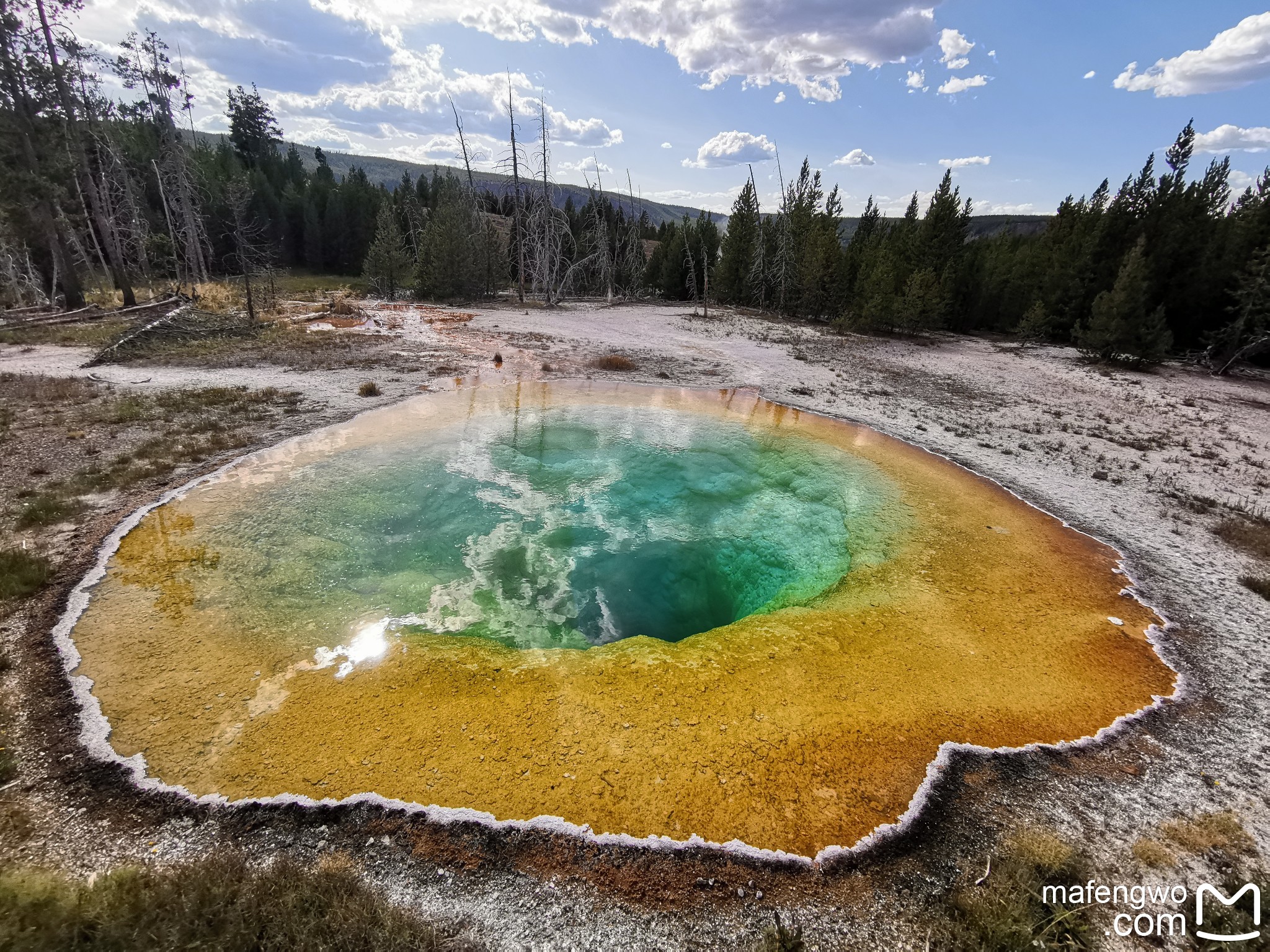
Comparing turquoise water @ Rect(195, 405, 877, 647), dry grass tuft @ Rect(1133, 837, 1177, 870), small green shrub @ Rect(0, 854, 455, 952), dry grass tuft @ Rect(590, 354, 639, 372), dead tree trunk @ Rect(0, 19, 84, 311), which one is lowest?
turquoise water @ Rect(195, 405, 877, 647)

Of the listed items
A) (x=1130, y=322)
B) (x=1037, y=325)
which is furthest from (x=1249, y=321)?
(x=1037, y=325)

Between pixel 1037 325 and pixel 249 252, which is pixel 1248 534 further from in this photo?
pixel 249 252

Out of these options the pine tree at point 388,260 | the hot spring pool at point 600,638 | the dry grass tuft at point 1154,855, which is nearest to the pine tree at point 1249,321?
the hot spring pool at point 600,638

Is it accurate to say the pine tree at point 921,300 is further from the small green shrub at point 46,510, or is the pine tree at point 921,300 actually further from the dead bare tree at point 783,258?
the small green shrub at point 46,510

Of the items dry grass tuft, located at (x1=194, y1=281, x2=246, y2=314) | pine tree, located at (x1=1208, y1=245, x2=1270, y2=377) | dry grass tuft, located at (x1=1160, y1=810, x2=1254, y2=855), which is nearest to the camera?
dry grass tuft, located at (x1=1160, y1=810, x2=1254, y2=855)

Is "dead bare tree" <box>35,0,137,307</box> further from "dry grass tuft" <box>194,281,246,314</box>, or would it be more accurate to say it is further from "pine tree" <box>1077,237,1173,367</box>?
"pine tree" <box>1077,237,1173,367</box>

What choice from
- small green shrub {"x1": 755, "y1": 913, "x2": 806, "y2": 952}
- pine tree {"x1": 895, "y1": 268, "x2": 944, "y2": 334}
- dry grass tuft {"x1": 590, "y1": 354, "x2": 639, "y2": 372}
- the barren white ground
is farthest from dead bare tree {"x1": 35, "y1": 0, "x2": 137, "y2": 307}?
pine tree {"x1": 895, "y1": 268, "x2": 944, "y2": 334}
